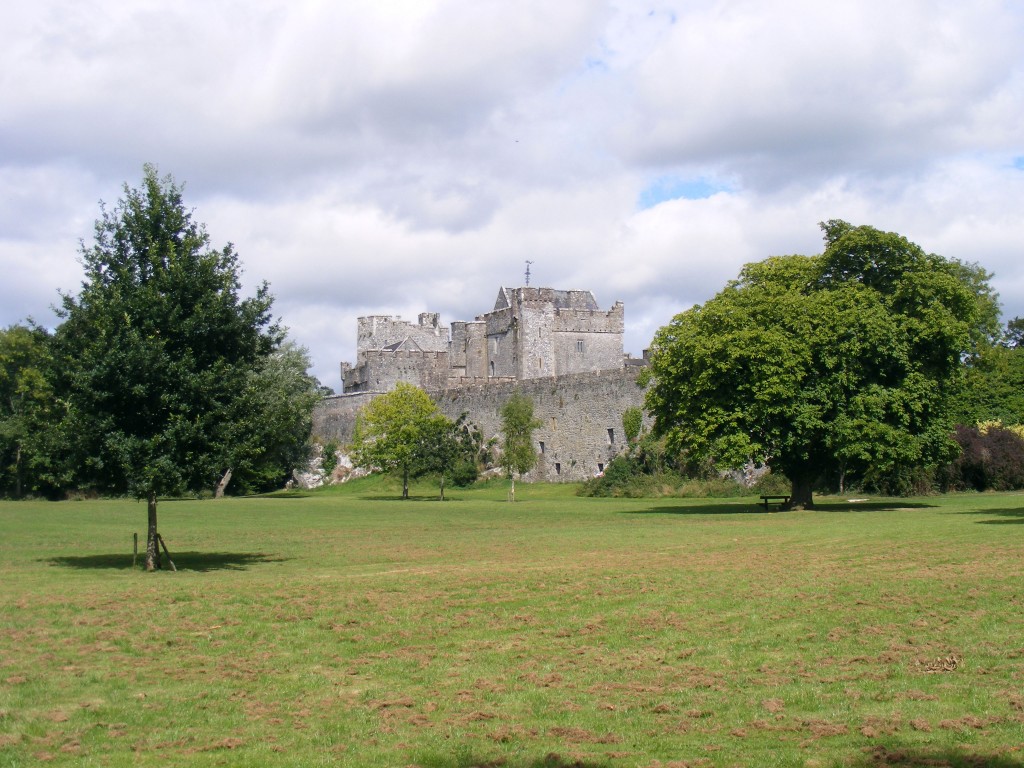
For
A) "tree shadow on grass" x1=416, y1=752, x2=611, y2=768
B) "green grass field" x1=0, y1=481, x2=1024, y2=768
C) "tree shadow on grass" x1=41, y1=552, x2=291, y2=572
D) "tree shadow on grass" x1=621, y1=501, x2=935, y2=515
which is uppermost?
"tree shadow on grass" x1=621, y1=501, x2=935, y2=515

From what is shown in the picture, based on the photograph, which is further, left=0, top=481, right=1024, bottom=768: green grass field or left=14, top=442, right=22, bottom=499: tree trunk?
left=14, top=442, right=22, bottom=499: tree trunk

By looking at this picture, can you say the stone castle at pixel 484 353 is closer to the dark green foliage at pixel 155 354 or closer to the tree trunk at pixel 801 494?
the tree trunk at pixel 801 494

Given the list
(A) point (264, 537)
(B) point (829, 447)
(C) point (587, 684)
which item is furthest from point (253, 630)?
(B) point (829, 447)

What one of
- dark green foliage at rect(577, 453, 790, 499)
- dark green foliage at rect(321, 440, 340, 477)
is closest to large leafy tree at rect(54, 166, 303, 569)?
dark green foliage at rect(577, 453, 790, 499)

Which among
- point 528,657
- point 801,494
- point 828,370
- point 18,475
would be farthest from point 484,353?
point 528,657

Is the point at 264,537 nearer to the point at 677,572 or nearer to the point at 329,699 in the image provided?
the point at 677,572

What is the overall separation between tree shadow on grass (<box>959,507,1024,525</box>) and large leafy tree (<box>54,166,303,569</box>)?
16.5 m

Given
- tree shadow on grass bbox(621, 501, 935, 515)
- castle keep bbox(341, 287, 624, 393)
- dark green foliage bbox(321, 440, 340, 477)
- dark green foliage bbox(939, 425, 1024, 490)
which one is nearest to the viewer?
tree shadow on grass bbox(621, 501, 935, 515)

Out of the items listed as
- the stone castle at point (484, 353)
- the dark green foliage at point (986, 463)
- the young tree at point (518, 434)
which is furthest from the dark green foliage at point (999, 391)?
the stone castle at point (484, 353)

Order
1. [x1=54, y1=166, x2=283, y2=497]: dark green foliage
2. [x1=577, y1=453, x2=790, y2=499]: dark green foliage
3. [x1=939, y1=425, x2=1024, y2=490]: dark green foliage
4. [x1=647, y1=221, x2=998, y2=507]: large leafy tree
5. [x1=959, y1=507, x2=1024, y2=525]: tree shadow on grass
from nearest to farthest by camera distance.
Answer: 1. [x1=54, y1=166, x2=283, y2=497]: dark green foliage
2. [x1=959, y1=507, x2=1024, y2=525]: tree shadow on grass
3. [x1=647, y1=221, x2=998, y2=507]: large leafy tree
4. [x1=939, y1=425, x2=1024, y2=490]: dark green foliage
5. [x1=577, y1=453, x2=790, y2=499]: dark green foliage

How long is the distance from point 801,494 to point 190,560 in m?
22.0

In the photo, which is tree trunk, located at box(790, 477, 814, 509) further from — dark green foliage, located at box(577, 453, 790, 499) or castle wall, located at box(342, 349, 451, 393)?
castle wall, located at box(342, 349, 451, 393)

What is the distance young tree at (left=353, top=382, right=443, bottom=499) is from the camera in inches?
2127

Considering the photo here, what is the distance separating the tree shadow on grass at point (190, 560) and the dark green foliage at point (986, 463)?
32.1 meters
